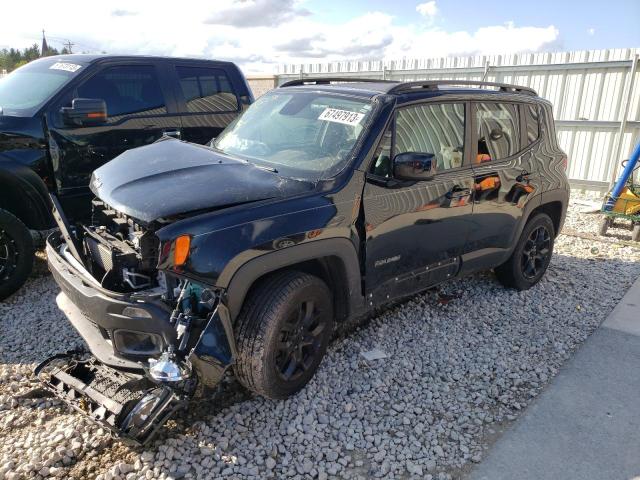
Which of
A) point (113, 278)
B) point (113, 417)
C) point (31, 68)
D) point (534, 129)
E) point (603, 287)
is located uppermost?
point (31, 68)

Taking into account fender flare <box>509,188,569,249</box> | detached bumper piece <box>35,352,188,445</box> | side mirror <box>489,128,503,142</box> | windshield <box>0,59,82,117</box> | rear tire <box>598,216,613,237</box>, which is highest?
windshield <box>0,59,82,117</box>

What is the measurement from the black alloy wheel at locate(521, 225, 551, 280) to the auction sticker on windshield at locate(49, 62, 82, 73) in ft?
15.6

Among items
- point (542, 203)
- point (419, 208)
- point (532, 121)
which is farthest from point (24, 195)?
point (542, 203)

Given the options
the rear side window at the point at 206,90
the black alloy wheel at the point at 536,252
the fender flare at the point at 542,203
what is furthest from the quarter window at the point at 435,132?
the rear side window at the point at 206,90

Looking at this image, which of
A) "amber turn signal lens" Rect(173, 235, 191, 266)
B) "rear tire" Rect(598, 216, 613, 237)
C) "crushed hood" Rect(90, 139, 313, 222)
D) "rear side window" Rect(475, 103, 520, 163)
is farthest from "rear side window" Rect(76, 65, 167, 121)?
"rear tire" Rect(598, 216, 613, 237)

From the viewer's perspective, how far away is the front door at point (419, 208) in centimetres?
345

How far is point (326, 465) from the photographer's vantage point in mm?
2771

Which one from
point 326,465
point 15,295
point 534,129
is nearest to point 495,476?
point 326,465

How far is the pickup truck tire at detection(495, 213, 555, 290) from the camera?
16.5ft

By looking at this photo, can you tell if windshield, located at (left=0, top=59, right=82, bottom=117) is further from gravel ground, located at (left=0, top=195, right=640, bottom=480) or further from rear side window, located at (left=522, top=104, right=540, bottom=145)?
rear side window, located at (left=522, top=104, right=540, bottom=145)

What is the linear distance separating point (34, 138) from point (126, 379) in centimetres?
285

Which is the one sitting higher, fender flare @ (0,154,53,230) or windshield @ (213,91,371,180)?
windshield @ (213,91,371,180)

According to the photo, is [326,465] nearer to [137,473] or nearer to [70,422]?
[137,473]

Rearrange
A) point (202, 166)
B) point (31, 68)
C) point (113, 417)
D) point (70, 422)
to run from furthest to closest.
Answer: point (31, 68) → point (202, 166) → point (70, 422) → point (113, 417)
